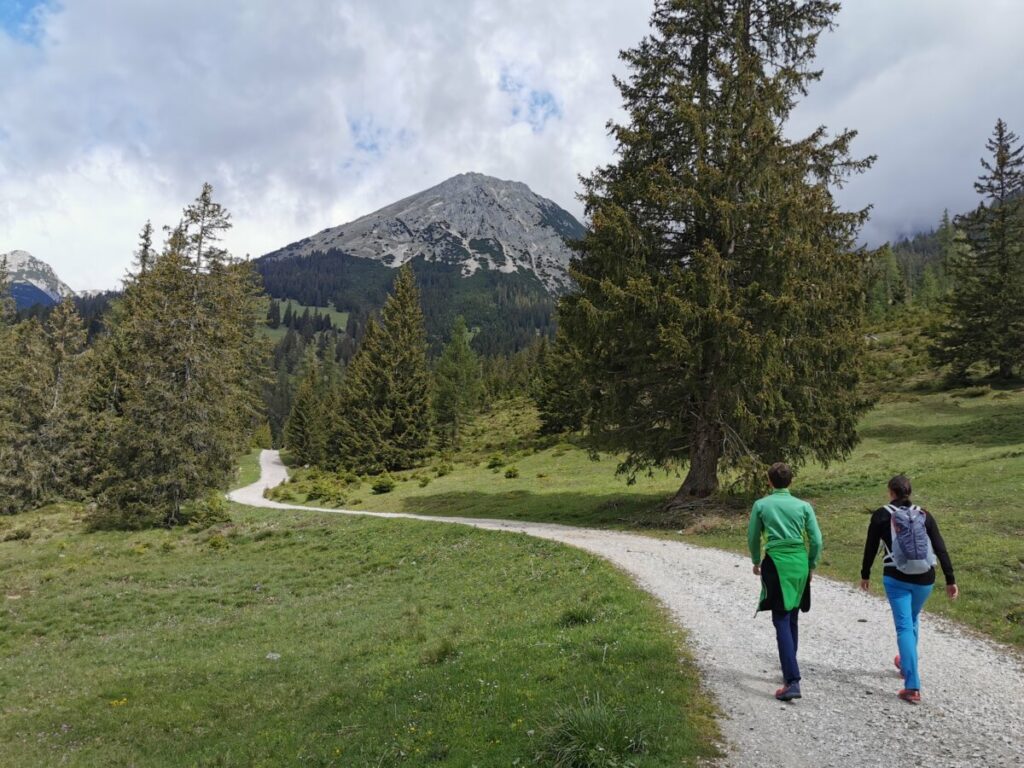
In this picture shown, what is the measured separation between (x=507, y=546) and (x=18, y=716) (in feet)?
42.7

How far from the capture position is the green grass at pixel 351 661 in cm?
659

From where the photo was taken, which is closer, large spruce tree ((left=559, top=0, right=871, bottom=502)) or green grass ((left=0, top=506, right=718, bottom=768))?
green grass ((left=0, top=506, right=718, bottom=768))

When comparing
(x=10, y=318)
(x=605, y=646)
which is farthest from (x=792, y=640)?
(x=10, y=318)

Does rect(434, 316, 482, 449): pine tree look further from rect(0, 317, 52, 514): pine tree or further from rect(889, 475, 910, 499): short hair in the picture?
rect(889, 475, 910, 499): short hair

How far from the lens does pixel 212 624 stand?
16.6 metres

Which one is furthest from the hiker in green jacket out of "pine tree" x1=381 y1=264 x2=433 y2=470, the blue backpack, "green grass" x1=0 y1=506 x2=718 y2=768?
"pine tree" x1=381 y1=264 x2=433 y2=470

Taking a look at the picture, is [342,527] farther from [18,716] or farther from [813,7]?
[813,7]

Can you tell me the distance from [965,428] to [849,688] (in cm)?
3167

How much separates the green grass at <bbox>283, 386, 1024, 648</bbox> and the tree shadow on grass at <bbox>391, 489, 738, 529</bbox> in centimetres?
9

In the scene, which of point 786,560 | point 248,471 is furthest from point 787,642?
point 248,471

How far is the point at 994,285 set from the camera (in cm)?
4081

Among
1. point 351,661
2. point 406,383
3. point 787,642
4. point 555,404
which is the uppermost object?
point 406,383

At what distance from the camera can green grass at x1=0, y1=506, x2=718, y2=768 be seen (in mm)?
6590

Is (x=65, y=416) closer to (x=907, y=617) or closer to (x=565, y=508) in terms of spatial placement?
(x=565, y=508)
